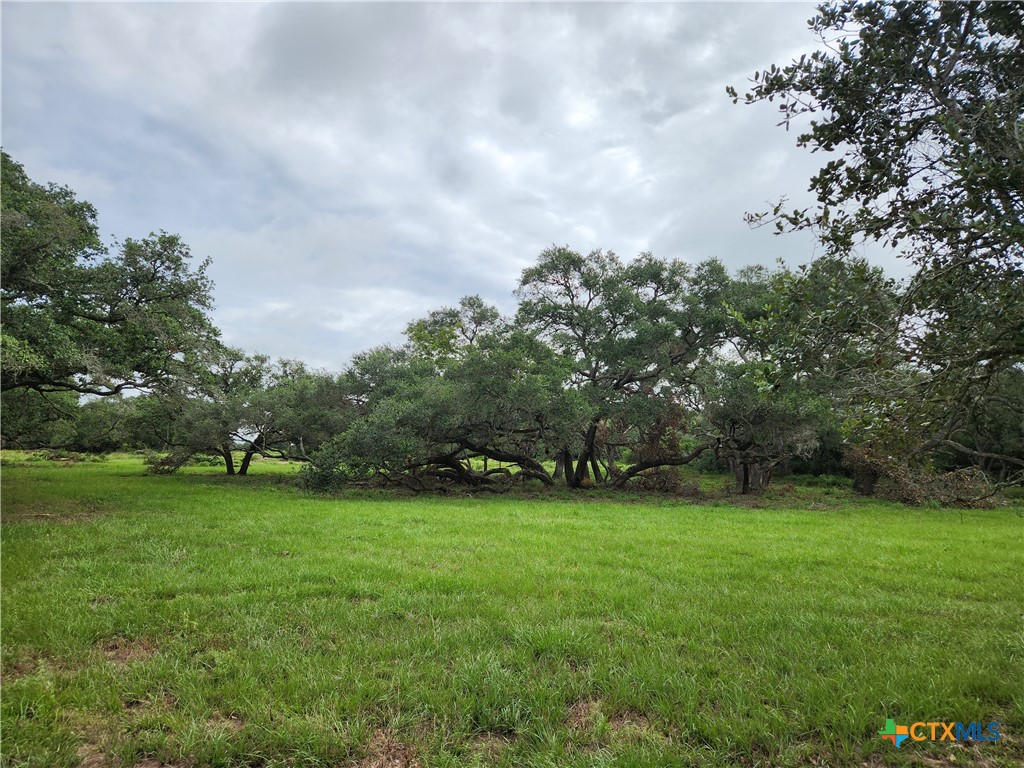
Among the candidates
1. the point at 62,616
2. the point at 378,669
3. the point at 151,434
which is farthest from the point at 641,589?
the point at 151,434

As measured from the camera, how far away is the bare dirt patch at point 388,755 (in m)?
2.79

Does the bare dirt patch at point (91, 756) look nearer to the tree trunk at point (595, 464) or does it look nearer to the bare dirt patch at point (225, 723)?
the bare dirt patch at point (225, 723)

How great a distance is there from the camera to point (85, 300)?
11.8 m

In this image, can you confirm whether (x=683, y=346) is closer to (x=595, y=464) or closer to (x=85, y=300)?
(x=595, y=464)

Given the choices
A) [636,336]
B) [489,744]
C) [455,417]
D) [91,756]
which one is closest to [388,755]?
[489,744]

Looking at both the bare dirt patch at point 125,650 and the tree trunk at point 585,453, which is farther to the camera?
the tree trunk at point 585,453

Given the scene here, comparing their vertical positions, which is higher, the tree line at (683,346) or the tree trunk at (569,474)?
the tree line at (683,346)

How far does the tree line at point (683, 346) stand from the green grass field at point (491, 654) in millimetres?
1648

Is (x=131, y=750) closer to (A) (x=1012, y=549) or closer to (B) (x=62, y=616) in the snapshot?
(B) (x=62, y=616)

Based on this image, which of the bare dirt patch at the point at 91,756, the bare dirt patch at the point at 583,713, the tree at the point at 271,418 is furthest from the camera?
the tree at the point at 271,418

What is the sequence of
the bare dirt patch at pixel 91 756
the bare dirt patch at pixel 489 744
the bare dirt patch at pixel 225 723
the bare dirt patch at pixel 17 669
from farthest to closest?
the bare dirt patch at pixel 17 669 → the bare dirt patch at pixel 225 723 → the bare dirt patch at pixel 489 744 → the bare dirt patch at pixel 91 756

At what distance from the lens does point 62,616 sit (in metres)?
4.66

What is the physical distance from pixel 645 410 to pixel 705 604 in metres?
15.9

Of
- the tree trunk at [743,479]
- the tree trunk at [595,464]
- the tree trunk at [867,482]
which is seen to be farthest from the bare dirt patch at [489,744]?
the tree trunk at [867,482]
